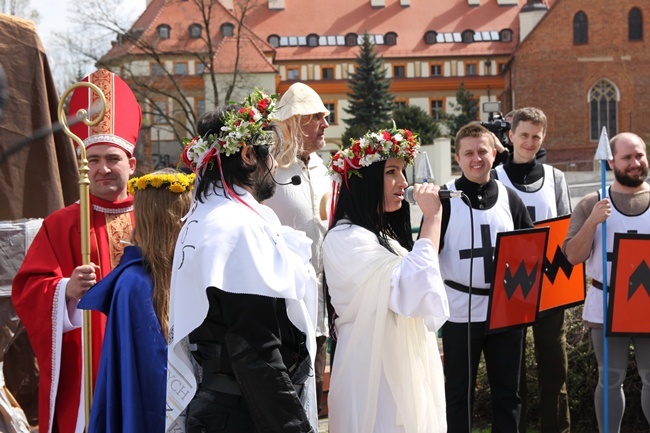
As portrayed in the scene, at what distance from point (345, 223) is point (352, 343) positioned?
1.97 ft

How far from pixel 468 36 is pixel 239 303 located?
80590 millimetres

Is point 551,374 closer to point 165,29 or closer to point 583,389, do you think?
point 583,389

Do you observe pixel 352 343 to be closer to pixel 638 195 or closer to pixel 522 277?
pixel 522 277

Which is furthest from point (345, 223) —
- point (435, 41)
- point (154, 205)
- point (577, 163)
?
point (435, 41)

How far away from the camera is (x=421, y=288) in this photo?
4.55 m

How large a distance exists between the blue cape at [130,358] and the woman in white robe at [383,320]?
882 millimetres

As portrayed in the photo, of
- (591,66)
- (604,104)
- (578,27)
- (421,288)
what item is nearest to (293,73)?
(578,27)

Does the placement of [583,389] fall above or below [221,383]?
below

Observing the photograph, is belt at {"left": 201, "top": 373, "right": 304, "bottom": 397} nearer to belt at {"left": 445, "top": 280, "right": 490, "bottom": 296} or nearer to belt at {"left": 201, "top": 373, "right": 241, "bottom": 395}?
belt at {"left": 201, "top": 373, "right": 241, "bottom": 395}

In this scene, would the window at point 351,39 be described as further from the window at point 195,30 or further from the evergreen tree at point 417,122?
the evergreen tree at point 417,122

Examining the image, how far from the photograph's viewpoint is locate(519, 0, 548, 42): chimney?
250 ft

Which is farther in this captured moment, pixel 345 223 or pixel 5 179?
pixel 5 179

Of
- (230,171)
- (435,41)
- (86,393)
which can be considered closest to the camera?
(230,171)

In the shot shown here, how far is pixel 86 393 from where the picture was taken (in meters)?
4.74
